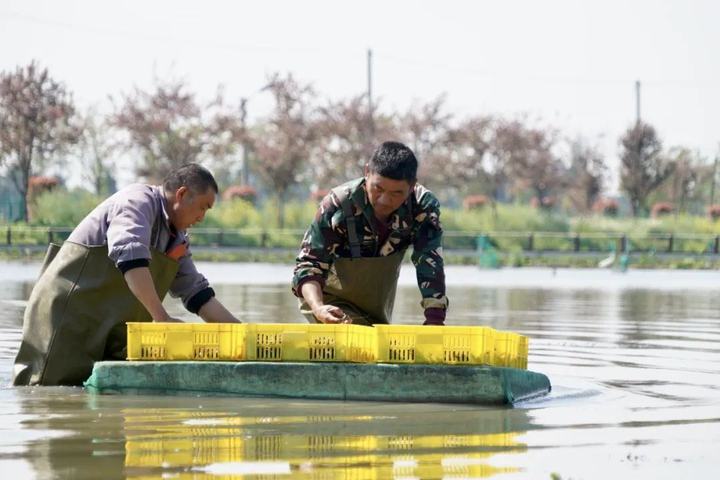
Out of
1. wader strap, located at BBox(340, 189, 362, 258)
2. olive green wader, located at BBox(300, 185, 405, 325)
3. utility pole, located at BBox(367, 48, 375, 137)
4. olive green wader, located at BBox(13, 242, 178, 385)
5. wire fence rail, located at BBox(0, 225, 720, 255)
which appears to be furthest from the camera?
utility pole, located at BBox(367, 48, 375, 137)

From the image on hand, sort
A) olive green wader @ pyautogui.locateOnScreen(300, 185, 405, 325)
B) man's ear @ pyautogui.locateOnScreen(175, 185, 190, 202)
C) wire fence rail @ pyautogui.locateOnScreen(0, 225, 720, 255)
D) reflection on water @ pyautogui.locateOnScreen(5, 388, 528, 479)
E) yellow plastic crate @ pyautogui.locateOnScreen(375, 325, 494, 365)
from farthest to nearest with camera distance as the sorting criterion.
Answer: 1. wire fence rail @ pyautogui.locateOnScreen(0, 225, 720, 255)
2. olive green wader @ pyautogui.locateOnScreen(300, 185, 405, 325)
3. man's ear @ pyautogui.locateOnScreen(175, 185, 190, 202)
4. yellow plastic crate @ pyautogui.locateOnScreen(375, 325, 494, 365)
5. reflection on water @ pyautogui.locateOnScreen(5, 388, 528, 479)

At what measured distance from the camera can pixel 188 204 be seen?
9383 millimetres

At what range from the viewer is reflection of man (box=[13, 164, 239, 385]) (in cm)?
924

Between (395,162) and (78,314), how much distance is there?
204cm

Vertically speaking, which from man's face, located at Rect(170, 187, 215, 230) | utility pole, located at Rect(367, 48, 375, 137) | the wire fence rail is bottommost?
the wire fence rail

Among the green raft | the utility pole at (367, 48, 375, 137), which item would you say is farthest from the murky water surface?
the utility pole at (367, 48, 375, 137)

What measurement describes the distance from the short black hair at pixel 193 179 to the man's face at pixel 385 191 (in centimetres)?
86

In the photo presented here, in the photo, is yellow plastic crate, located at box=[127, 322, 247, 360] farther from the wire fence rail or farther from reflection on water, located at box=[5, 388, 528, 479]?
the wire fence rail

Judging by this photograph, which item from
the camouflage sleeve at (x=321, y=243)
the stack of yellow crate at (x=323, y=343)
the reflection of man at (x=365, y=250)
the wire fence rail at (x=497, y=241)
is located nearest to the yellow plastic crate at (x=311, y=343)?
the stack of yellow crate at (x=323, y=343)

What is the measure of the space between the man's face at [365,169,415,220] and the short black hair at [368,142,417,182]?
0.04 metres

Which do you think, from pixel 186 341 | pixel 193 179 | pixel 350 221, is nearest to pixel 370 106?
pixel 350 221

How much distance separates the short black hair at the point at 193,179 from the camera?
30.6 ft

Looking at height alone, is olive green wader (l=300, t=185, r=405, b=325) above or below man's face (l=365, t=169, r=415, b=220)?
below

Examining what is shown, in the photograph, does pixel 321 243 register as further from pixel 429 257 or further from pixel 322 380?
pixel 322 380
